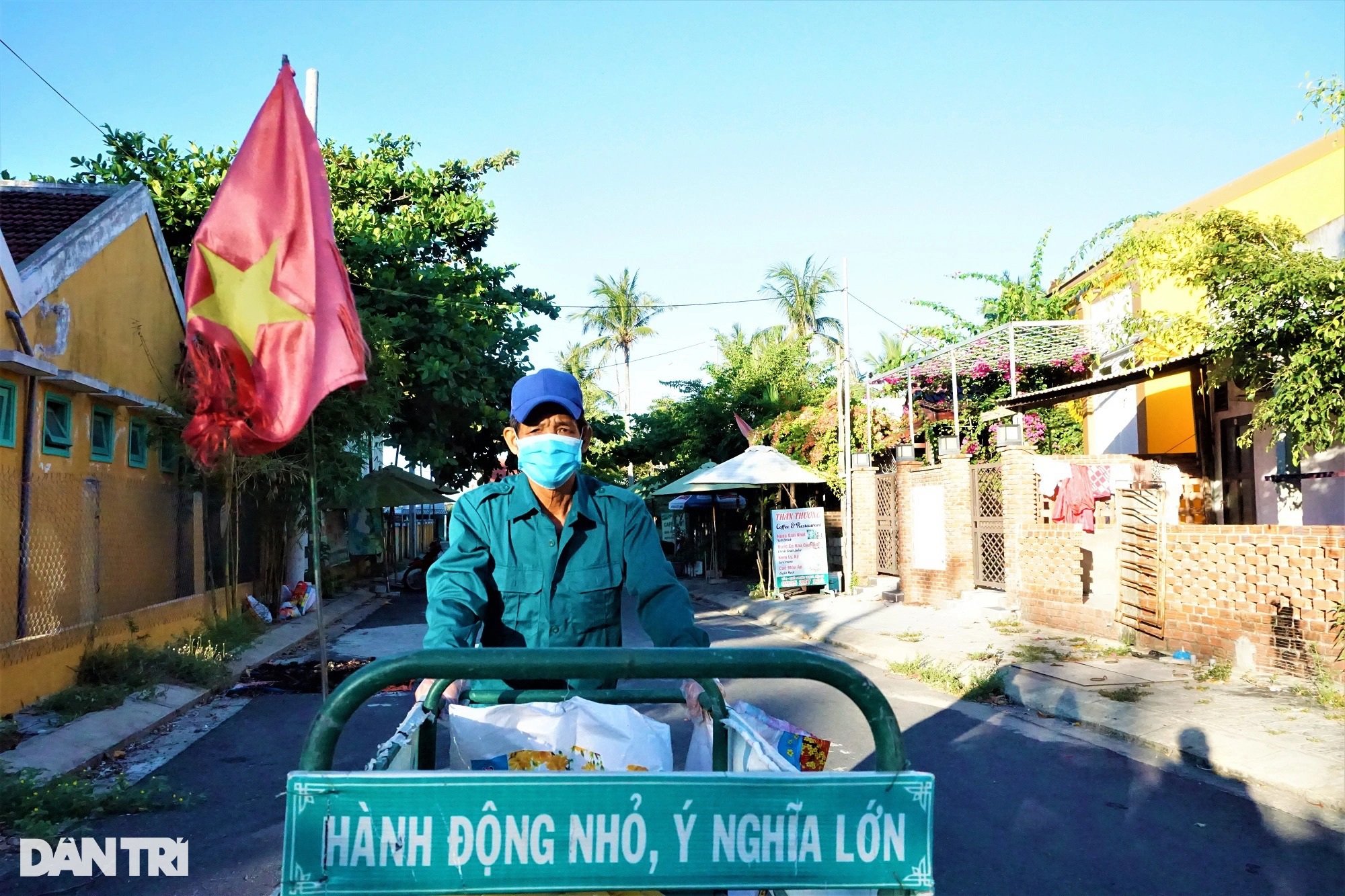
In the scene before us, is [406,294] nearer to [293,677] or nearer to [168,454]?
[168,454]

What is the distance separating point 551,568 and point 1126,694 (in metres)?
6.86

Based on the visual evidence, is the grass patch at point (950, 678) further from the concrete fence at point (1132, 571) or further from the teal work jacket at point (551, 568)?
the teal work jacket at point (551, 568)

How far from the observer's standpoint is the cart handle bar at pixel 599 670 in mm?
1602

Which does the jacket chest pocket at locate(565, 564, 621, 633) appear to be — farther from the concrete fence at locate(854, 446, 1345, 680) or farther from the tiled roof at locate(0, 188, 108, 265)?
the tiled roof at locate(0, 188, 108, 265)

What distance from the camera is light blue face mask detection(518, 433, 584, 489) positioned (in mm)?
3166

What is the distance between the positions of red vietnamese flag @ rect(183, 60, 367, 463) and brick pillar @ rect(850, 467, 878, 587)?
1349cm

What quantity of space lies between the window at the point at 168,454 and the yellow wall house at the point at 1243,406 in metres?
11.3

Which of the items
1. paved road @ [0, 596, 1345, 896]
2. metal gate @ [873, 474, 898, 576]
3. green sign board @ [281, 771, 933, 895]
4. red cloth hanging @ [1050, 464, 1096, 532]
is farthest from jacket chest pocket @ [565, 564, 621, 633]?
metal gate @ [873, 474, 898, 576]

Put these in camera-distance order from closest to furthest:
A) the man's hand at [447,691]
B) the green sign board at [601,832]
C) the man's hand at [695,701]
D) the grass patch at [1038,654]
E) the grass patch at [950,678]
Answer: the green sign board at [601,832], the man's hand at [447,691], the man's hand at [695,701], the grass patch at [950,678], the grass patch at [1038,654]

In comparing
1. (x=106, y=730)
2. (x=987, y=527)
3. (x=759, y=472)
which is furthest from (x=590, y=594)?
(x=759, y=472)

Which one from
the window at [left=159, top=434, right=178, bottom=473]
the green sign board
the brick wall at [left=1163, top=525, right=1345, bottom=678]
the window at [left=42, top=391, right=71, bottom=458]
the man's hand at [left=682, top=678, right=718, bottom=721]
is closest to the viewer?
the green sign board

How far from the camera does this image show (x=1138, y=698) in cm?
825

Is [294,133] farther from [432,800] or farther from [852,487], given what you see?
[852,487]

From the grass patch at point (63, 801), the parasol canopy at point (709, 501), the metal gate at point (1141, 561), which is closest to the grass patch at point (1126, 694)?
the metal gate at point (1141, 561)
